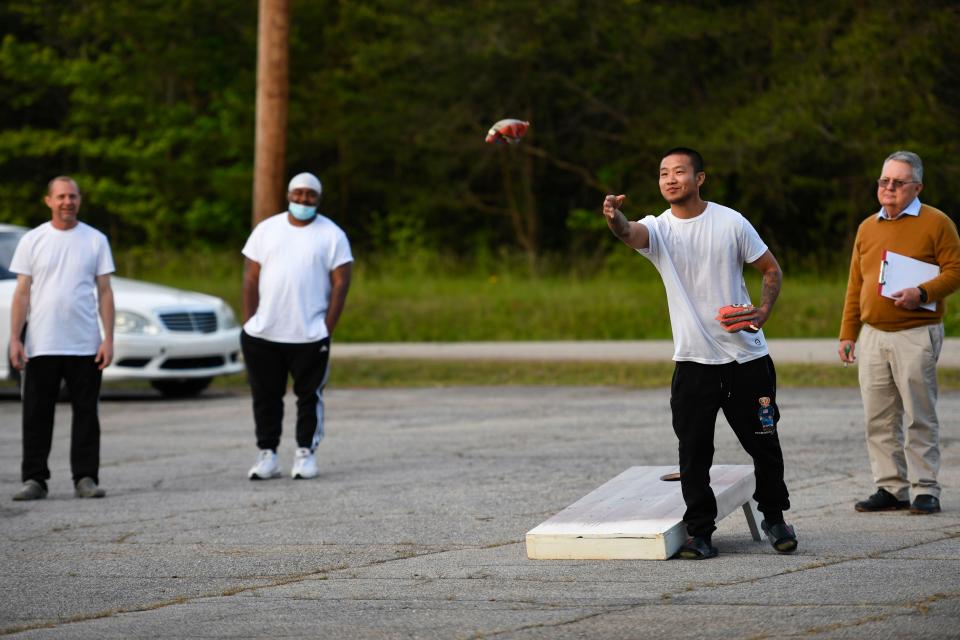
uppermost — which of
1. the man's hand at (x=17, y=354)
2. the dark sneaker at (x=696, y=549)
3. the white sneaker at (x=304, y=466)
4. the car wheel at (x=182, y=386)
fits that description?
the man's hand at (x=17, y=354)

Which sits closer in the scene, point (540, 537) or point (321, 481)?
point (540, 537)

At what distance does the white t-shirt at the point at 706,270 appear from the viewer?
6.73m

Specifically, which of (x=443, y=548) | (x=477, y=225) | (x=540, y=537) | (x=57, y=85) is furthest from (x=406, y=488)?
(x=57, y=85)

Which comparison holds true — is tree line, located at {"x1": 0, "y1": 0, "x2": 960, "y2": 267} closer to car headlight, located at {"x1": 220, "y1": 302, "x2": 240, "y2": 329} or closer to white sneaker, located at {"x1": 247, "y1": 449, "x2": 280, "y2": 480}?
car headlight, located at {"x1": 220, "y1": 302, "x2": 240, "y2": 329}

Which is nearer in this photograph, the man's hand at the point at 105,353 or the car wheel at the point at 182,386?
the man's hand at the point at 105,353

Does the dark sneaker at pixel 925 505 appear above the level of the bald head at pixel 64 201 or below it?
below

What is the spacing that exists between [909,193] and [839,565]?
238cm

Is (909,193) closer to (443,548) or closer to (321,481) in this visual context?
(443,548)

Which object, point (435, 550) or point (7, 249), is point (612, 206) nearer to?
point (435, 550)

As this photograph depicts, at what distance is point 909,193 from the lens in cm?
802

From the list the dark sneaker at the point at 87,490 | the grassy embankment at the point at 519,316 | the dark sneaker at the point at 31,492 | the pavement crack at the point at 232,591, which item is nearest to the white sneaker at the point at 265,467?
the dark sneaker at the point at 87,490

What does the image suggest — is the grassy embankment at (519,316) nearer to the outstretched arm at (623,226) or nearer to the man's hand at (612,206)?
the outstretched arm at (623,226)

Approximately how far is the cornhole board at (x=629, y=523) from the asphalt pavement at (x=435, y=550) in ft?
0.27

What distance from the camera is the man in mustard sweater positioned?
26.2 ft
